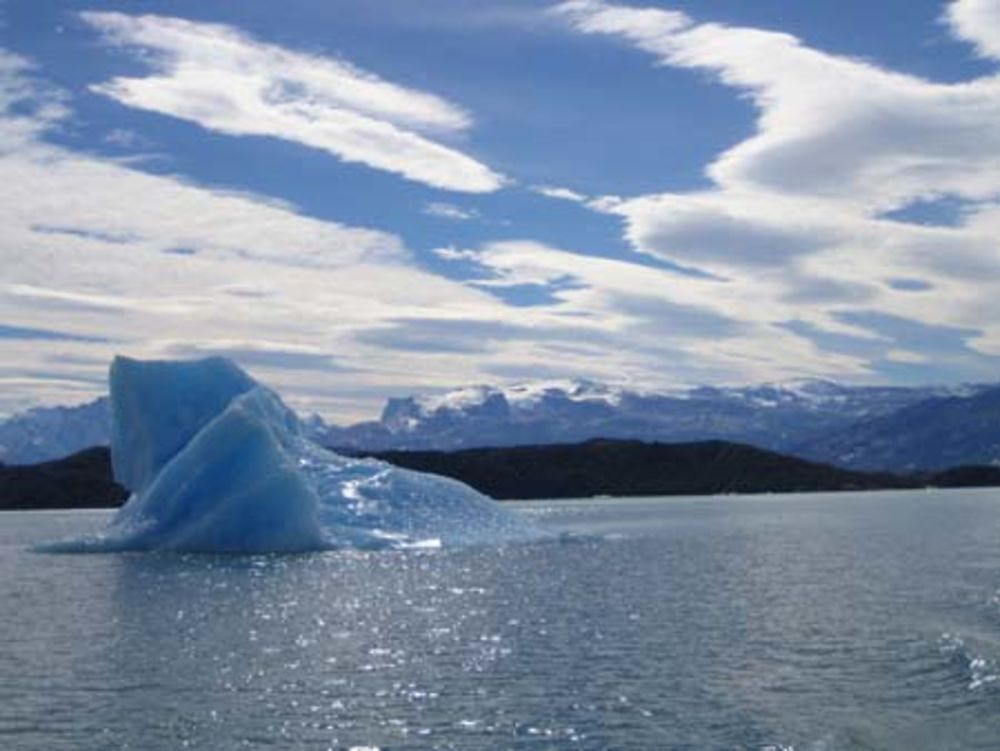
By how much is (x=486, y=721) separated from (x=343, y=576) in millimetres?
32955

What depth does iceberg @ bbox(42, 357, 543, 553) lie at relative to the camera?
63.1 m

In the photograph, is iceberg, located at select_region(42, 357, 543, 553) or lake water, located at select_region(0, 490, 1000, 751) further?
iceberg, located at select_region(42, 357, 543, 553)

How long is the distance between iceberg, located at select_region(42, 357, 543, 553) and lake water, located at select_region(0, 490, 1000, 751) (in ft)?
9.31

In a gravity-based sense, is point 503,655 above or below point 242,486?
below

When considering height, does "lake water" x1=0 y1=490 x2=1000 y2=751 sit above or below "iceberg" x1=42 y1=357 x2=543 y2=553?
below

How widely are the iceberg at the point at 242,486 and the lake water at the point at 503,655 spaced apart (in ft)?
9.31

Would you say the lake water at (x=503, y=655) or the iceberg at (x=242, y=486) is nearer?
the lake water at (x=503, y=655)

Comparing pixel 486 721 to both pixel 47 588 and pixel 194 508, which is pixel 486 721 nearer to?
pixel 47 588

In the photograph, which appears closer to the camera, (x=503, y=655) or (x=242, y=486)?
(x=503, y=655)

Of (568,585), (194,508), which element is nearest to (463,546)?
(194,508)

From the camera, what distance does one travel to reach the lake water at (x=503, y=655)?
78.4 ft

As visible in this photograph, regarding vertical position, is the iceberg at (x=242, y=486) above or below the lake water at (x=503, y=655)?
above

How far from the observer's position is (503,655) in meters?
32.8

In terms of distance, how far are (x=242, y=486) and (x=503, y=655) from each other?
33071mm
